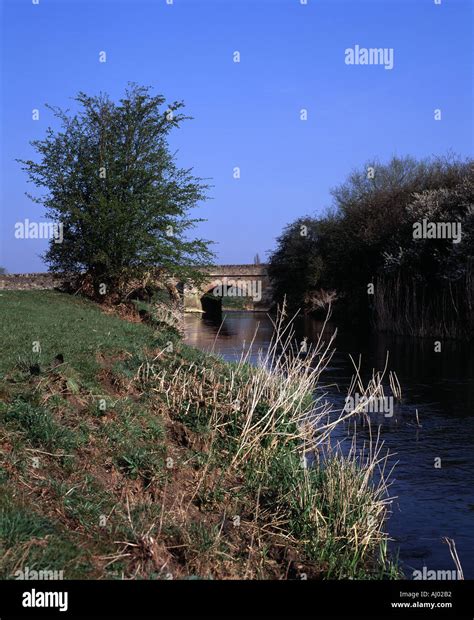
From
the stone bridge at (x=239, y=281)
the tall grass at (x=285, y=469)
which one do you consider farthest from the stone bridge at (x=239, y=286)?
the tall grass at (x=285, y=469)

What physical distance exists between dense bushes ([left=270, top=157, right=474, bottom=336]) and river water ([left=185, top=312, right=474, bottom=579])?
779 cm

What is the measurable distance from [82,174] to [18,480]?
2380cm

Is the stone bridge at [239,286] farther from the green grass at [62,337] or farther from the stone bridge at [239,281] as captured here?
the green grass at [62,337]

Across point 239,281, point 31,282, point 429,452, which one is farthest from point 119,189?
point 239,281

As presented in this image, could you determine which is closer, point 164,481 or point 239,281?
point 164,481

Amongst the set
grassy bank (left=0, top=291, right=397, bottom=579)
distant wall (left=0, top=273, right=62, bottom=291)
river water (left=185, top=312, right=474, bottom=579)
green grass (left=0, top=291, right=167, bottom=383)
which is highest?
distant wall (left=0, top=273, right=62, bottom=291)

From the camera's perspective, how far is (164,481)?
898 centimetres

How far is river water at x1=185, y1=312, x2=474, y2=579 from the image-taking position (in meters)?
8.98

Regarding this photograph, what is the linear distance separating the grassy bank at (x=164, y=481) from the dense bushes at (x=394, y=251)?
66.0 ft

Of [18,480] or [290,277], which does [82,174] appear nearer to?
[18,480]

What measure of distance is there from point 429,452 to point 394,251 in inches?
1135

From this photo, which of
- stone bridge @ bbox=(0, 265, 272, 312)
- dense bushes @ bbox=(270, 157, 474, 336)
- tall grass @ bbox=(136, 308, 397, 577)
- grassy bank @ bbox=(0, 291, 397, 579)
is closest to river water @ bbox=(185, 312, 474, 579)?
tall grass @ bbox=(136, 308, 397, 577)

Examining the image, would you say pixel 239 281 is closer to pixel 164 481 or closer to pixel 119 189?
pixel 119 189

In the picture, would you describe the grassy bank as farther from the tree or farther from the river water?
the tree
